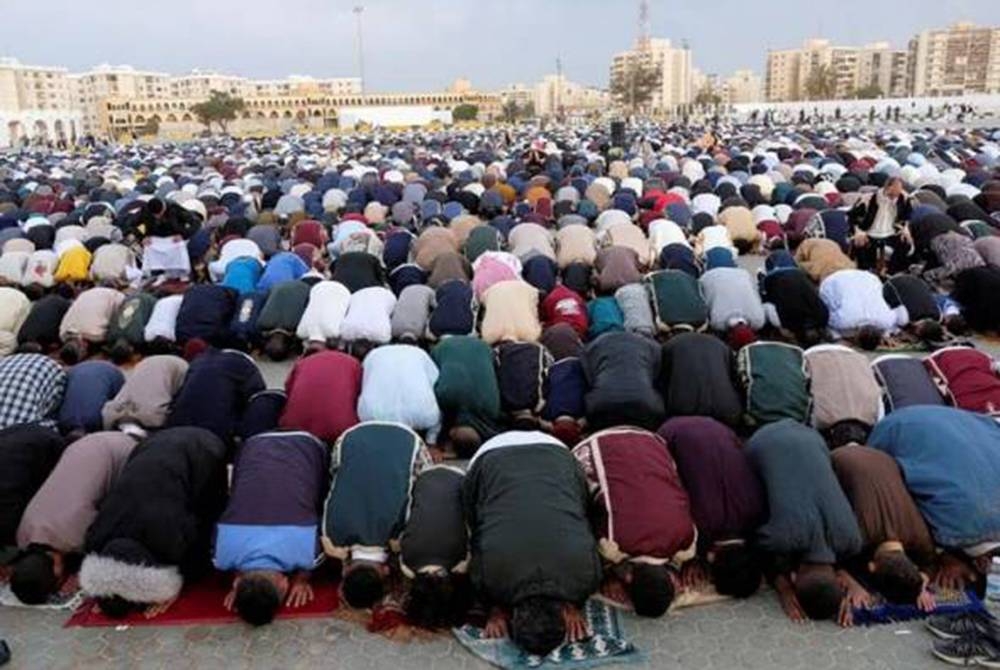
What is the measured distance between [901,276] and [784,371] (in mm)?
2777

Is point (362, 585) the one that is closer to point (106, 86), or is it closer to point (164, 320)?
point (164, 320)

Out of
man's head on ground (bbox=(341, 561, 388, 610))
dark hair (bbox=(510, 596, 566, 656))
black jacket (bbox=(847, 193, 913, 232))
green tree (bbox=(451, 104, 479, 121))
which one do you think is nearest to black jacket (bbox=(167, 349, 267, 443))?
man's head on ground (bbox=(341, 561, 388, 610))

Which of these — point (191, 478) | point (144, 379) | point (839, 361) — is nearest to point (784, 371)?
point (839, 361)

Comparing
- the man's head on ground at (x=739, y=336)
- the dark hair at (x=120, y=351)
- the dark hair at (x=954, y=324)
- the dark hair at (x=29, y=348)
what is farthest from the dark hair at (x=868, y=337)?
the dark hair at (x=29, y=348)

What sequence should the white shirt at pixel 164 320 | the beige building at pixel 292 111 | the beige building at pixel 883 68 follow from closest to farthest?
the white shirt at pixel 164 320
the beige building at pixel 292 111
the beige building at pixel 883 68

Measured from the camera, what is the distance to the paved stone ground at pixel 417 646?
3.11 metres

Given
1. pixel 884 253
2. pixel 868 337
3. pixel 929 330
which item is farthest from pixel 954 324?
pixel 884 253

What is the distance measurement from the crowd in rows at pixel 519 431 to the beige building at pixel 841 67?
8708 cm

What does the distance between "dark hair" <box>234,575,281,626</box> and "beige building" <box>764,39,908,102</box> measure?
9165cm

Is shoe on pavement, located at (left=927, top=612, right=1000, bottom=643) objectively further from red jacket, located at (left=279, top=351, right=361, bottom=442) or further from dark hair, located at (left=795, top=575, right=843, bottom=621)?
red jacket, located at (left=279, top=351, right=361, bottom=442)

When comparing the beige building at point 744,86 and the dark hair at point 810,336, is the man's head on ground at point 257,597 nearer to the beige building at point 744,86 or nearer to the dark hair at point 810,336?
the dark hair at point 810,336

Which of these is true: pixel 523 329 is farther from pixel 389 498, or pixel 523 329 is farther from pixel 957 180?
pixel 957 180

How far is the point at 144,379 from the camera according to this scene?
4820 millimetres

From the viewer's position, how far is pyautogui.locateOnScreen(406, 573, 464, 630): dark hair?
10.8 ft
